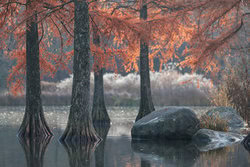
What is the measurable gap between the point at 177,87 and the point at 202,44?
15.7 meters

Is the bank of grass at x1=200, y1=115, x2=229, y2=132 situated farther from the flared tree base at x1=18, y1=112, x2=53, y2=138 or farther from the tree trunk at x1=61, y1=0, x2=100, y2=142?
the flared tree base at x1=18, y1=112, x2=53, y2=138

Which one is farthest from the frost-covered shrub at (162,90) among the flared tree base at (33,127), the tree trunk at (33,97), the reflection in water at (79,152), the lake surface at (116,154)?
the reflection in water at (79,152)

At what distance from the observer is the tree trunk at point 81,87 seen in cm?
1239

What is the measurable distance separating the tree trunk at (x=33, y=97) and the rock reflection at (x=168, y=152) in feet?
10.0

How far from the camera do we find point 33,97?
1403 centimetres

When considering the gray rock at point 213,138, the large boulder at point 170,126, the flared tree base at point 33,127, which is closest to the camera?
the gray rock at point 213,138

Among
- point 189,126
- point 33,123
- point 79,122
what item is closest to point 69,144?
point 79,122

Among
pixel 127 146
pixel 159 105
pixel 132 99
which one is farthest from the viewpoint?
pixel 132 99

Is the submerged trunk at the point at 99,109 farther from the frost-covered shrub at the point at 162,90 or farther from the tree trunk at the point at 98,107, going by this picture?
the frost-covered shrub at the point at 162,90

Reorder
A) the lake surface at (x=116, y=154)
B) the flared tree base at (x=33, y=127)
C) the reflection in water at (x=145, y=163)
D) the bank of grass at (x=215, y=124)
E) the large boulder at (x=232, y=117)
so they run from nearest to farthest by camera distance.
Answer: the reflection in water at (x=145, y=163)
the lake surface at (x=116, y=154)
the flared tree base at (x=33, y=127)
the bank of grass at (x=215, y=124)
the large boulder at (x=232, y=117)

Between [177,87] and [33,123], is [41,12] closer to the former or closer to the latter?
[33,123]

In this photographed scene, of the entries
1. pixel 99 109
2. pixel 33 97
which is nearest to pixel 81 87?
pixel 33 97

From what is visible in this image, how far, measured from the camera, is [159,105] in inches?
1114

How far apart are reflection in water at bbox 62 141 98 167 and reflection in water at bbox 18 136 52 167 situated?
0.58m
